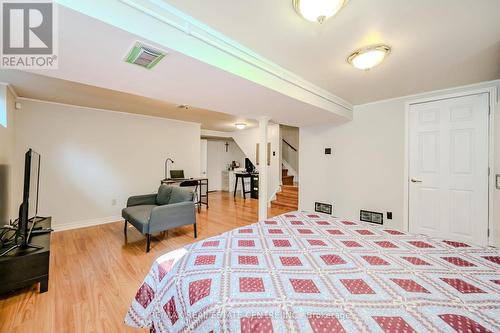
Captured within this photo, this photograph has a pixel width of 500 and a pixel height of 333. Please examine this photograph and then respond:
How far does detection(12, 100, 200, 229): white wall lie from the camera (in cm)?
347

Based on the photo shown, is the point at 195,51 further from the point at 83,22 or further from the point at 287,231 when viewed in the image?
the point at 287,231

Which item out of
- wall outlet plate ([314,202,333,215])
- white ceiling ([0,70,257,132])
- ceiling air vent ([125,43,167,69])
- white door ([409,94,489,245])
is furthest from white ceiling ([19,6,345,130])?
wall outlet plate ([314,202,333,215])

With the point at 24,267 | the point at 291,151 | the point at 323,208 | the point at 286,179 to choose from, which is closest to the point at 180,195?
the point at 24,267

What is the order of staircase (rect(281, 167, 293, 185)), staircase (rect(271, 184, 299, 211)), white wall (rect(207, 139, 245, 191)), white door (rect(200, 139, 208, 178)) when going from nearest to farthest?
1. staircase (rect(271, 184, 299, 211))
2. staircase (rect(281, 167, 293, 185))
3. white door (rect(200, 139, 208, 178))
4. white wall (rect(207, 139, 245, 191))

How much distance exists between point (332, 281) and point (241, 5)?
1719 millimetres

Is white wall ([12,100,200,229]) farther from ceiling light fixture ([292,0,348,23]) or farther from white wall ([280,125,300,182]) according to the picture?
ceiling light fixture ([292,0,348,23])

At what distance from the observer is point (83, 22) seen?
1115mm

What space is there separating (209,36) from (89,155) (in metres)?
3.75

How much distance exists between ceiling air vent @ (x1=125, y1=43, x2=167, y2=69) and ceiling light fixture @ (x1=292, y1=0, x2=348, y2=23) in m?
0.96

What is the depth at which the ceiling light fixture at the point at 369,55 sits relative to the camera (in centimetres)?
174

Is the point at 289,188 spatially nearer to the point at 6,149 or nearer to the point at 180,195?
the point at 180,195

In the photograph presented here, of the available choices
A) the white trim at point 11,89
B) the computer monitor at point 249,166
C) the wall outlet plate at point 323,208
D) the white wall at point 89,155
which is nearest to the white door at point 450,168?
the wall outlet plate at point 323,208

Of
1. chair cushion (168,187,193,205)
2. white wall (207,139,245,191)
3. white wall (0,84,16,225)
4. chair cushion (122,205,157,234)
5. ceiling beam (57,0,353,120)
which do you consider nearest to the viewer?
ceiling beam (57,0,353,120)

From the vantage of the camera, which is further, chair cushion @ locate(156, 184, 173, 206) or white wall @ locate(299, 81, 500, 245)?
chair cushion @ locate(156, 184, 173, 206)
